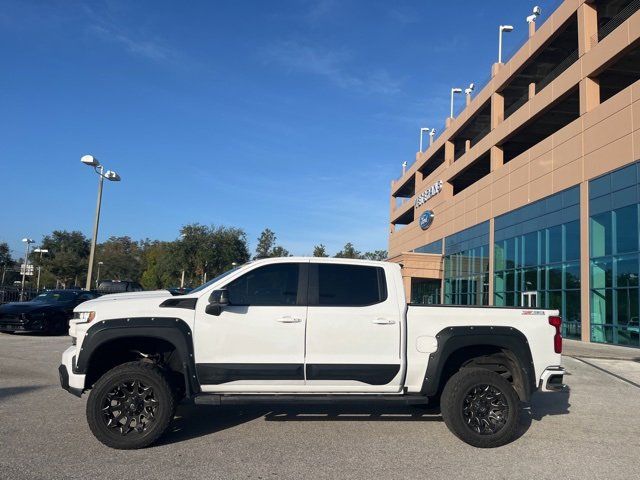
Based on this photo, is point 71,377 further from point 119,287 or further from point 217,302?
point 119,287

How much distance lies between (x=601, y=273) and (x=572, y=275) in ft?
6.45

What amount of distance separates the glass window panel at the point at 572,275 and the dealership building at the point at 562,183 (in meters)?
0.05

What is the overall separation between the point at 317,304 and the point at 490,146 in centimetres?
2984

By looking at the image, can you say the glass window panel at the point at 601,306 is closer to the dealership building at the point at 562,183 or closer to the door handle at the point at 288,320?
the dealership building at the point at 562,183

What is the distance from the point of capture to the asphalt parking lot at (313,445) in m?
4.93

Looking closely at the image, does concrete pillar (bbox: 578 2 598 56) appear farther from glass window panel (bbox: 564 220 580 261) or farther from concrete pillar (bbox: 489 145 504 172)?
concrete pillar (bbox: 489 145 504 172)

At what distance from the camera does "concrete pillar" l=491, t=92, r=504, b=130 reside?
3253 cm

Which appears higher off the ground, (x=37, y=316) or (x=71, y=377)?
(x=37, y=316)

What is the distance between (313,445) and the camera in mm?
5684

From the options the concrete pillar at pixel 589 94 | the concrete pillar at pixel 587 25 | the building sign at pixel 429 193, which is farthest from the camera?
the building sign at pixel 429 193

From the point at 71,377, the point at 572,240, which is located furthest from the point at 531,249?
the point at 71,377

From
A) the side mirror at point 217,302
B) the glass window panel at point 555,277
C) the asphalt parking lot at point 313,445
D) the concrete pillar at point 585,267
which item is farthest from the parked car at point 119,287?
the glass window panel at point 555,277

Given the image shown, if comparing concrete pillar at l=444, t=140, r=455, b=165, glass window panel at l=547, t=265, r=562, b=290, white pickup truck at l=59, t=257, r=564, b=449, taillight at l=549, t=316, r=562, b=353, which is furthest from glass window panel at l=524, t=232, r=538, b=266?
white pickup truck at l=59, t=257, r=564, b=449

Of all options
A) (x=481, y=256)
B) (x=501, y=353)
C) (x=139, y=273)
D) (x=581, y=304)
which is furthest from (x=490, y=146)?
(x=139, y=273)
